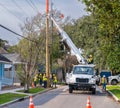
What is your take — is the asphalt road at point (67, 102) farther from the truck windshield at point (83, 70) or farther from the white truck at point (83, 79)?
the truck windshield at point (83, 70)

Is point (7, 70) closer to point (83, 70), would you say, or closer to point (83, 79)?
point (83, 70)

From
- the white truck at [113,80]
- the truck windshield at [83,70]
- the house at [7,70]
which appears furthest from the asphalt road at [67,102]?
the white truck at [113,80]

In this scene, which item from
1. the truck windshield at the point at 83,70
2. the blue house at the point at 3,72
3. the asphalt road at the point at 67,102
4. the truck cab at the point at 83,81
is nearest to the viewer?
the asphalt road at the point at 67,102

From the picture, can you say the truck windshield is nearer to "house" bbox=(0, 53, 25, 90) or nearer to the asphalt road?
the asphalt road

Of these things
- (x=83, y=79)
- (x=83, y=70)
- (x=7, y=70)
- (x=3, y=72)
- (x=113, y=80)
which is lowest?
(x=83, y=79)

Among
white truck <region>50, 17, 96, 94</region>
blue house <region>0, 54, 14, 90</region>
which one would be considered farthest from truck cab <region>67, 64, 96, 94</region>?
blue house <region>0, 54, 14, 90</region>

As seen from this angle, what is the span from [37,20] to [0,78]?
84.3 feet

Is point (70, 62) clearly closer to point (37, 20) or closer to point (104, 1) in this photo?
point (37, 20)

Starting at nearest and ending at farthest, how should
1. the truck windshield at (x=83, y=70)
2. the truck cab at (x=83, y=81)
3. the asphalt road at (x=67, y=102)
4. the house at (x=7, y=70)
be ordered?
the asphalt road at (x=67, y=102) < the truck cab at (x=83, y=81) < the truck windshield at (x=83, y=70) < the house at (x=7, y=70)

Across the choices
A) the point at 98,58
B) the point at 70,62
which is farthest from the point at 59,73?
the point at 98,58

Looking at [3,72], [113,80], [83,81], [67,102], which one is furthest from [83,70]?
[113,80]

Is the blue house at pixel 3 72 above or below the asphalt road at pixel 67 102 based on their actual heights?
above

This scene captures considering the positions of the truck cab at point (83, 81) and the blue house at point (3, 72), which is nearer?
the truck cab at point (83, 81)

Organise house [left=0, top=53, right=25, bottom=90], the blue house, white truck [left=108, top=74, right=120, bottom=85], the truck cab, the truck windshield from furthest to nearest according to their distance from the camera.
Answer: white truck [left=108, top=74, right=120, bottom=85]
house [left=0, top=53, right=25, bottom=90]
the blue house
the truck windshield
the truck cab
